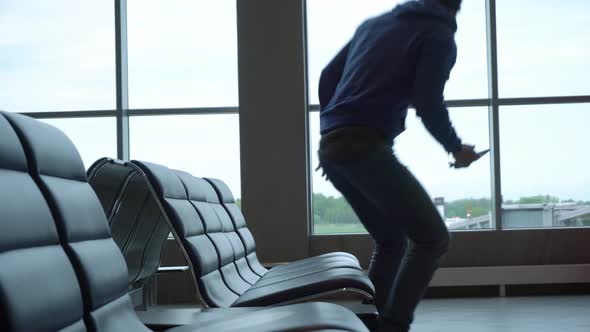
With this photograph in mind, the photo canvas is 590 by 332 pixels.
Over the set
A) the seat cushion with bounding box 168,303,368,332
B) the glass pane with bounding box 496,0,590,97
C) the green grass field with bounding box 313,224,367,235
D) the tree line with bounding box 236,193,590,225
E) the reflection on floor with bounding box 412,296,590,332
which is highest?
the glass pane with bounding box 496,0,590,97

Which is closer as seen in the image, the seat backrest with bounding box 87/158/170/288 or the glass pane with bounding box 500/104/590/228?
the seat backrest with bounding box 87/158/170/288

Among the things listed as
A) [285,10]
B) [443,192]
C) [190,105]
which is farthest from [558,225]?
[190,105]

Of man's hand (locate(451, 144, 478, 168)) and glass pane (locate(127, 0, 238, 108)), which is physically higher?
glass pane (locate(127, 0, 238, 108))

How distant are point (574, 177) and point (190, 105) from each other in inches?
134

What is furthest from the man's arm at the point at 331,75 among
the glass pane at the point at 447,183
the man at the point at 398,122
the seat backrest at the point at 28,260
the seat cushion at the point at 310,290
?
the glass pane at the point at 447,183

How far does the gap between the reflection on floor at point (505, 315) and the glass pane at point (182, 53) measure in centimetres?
258

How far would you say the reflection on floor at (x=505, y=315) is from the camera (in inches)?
161

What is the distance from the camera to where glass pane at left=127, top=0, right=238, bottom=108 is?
638cm

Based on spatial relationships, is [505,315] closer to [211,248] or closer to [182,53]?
[211,248]

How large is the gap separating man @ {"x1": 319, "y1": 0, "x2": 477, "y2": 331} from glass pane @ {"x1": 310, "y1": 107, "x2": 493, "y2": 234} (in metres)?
3.71

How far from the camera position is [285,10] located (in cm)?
598

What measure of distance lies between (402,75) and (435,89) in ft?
0.50

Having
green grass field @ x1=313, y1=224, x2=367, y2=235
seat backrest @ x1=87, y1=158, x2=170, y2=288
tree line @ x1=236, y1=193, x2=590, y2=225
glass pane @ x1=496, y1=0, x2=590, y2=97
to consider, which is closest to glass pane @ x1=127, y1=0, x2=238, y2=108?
tree line @ x1=236, y1=193, x2=590, y2=225

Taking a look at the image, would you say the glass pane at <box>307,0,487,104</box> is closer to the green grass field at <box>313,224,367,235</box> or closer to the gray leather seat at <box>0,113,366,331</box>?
the green grass field at <box>313,224,367,235</box>
